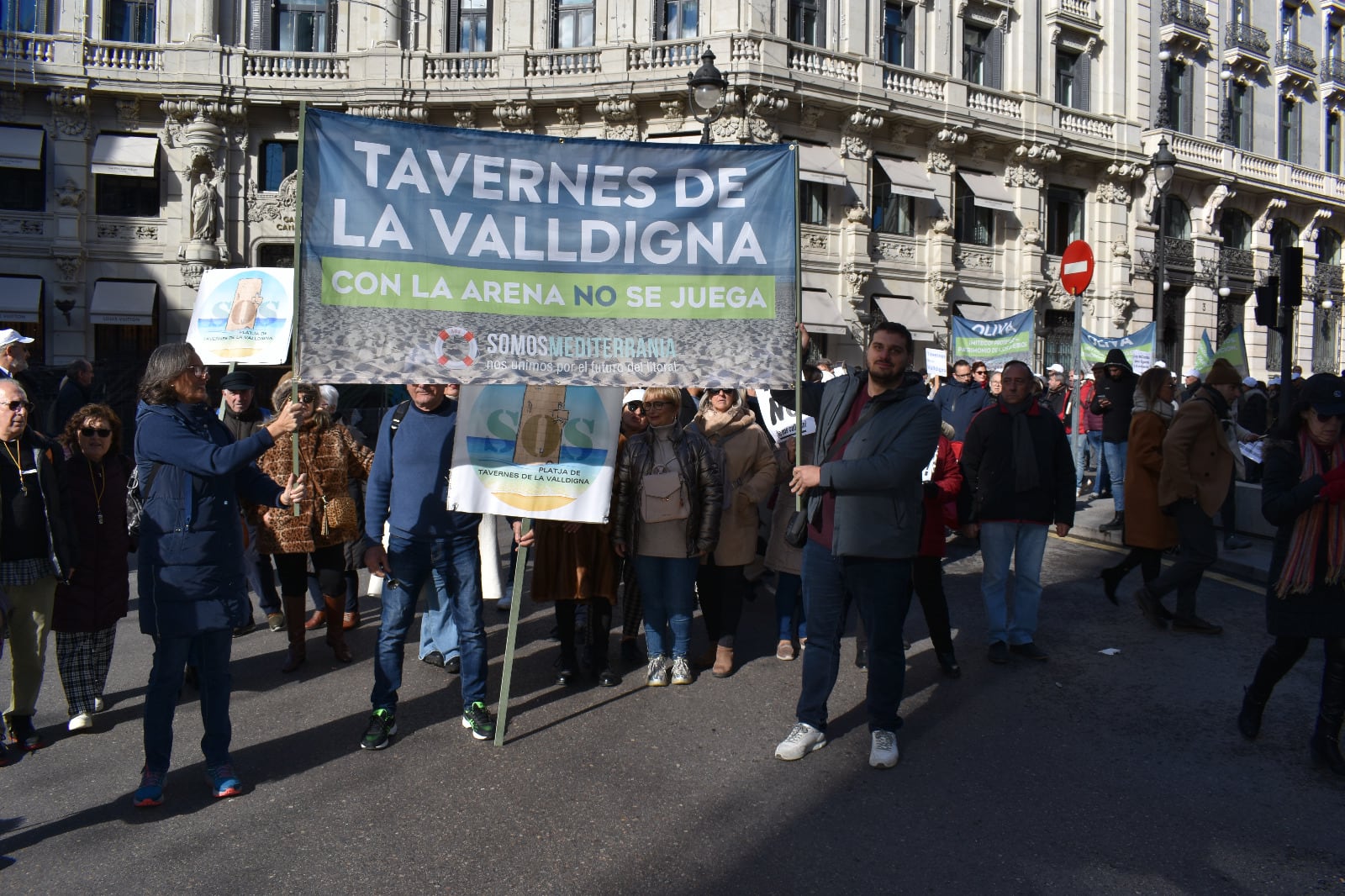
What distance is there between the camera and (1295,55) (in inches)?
1297

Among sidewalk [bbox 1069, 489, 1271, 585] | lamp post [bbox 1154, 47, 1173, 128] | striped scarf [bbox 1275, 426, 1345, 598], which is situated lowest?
sidewalk [bbox 1069, 489, 1271, 585]

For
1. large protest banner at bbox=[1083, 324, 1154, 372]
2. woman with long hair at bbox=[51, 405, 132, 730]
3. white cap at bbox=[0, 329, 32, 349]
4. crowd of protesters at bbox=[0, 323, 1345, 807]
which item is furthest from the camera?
large protest banner at bbox=[1083, 324, 1154, 372]

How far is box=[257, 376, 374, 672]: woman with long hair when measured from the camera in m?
6.21

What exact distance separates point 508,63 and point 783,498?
1787cm

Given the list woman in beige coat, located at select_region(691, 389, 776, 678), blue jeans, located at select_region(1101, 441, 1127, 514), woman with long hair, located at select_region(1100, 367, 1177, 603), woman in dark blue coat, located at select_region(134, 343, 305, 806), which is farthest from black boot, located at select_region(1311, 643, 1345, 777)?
blue jeans, located at select_region(1101, 441, 1127, 514)

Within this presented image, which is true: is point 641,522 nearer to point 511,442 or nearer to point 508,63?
point 511,442

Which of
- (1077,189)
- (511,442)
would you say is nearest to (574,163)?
(511,442)

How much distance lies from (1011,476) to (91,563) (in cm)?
536

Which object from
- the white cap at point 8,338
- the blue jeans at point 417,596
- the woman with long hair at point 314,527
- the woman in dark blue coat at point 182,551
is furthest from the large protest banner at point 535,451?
the white cap at point 8,338

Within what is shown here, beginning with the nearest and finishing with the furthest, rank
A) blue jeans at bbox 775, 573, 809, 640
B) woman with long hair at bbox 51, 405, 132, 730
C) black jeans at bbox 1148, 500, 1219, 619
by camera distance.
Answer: woman with long hair at bbox 51, 405, 132, 730
blue jeans at bbox 775, 573, 809, 640
black jeans at bbox 1148, 500, 1219, 619

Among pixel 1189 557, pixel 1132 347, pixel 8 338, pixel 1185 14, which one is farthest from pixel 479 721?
pixel 1185 14

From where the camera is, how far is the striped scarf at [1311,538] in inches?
175

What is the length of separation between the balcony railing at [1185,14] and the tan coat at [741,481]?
2894 centimetres

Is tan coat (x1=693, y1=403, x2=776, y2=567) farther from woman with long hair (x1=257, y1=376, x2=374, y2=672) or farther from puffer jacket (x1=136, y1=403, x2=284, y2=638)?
puffer jacket (x1=136, y1=403, x2=284, y2=638)
